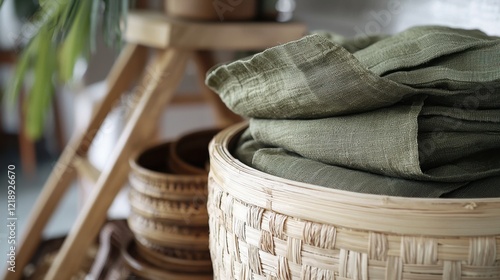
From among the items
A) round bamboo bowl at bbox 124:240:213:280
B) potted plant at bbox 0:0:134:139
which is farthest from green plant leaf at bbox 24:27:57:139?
round bamboo bowl at bbox 124:240:213:280

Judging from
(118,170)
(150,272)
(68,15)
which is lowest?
(150,272)

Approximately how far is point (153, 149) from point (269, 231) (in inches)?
17.8

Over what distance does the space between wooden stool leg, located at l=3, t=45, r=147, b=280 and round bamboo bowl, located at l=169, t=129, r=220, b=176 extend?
0.19m

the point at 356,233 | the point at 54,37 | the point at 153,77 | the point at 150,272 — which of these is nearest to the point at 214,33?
the point at 153,77

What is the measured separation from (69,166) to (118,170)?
0.22m

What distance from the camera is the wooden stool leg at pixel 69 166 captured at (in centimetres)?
96

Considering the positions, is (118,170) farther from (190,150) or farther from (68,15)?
(68,15)

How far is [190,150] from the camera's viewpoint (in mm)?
845

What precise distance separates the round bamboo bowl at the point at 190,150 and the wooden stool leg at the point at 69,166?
193 millimetres

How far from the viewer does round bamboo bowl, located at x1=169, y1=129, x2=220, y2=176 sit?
0.79m

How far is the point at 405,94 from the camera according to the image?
16.8 inches

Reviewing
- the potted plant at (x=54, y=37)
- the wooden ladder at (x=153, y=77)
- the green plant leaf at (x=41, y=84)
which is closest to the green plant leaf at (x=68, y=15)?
the potted plant at (x=54, y=37)

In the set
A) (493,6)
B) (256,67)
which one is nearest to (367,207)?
(256,67)

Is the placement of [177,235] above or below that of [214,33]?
below
